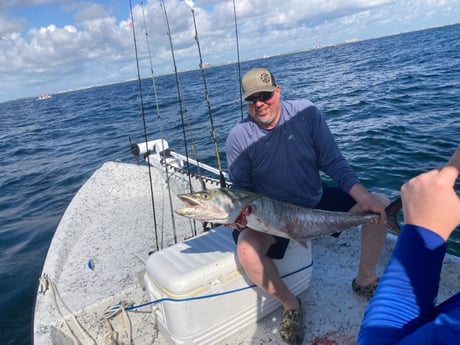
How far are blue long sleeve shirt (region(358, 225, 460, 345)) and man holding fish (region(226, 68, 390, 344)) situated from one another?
6.76 ft

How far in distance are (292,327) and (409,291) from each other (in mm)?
2286

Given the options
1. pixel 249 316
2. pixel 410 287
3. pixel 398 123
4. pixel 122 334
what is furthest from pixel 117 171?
pixel 398 123

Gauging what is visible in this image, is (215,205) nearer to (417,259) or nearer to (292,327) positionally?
(292,327)

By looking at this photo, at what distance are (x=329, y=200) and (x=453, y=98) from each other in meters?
12.0

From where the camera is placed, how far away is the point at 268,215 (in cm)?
296

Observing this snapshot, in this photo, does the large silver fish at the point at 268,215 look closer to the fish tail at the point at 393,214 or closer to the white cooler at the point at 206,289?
the fish tail at the point at 393,214

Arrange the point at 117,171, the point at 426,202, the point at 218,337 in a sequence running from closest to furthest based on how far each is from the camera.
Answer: the point at 426,202, the point at 218,337, the point at 117,171

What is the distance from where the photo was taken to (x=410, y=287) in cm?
103

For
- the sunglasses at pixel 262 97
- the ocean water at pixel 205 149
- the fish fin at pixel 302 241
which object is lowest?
the ocean water at pixel 205 149

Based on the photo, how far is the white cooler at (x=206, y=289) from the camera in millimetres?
2775

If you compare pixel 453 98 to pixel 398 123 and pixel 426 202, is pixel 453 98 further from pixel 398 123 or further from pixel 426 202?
pixel 426 202

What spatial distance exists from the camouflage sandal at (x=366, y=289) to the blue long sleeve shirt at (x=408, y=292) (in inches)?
99.6

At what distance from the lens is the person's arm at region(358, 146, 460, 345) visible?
96 centimetres

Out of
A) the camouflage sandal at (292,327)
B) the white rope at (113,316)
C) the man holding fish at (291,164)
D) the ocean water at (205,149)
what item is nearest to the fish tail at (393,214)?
the man holding fish at (291,164)
